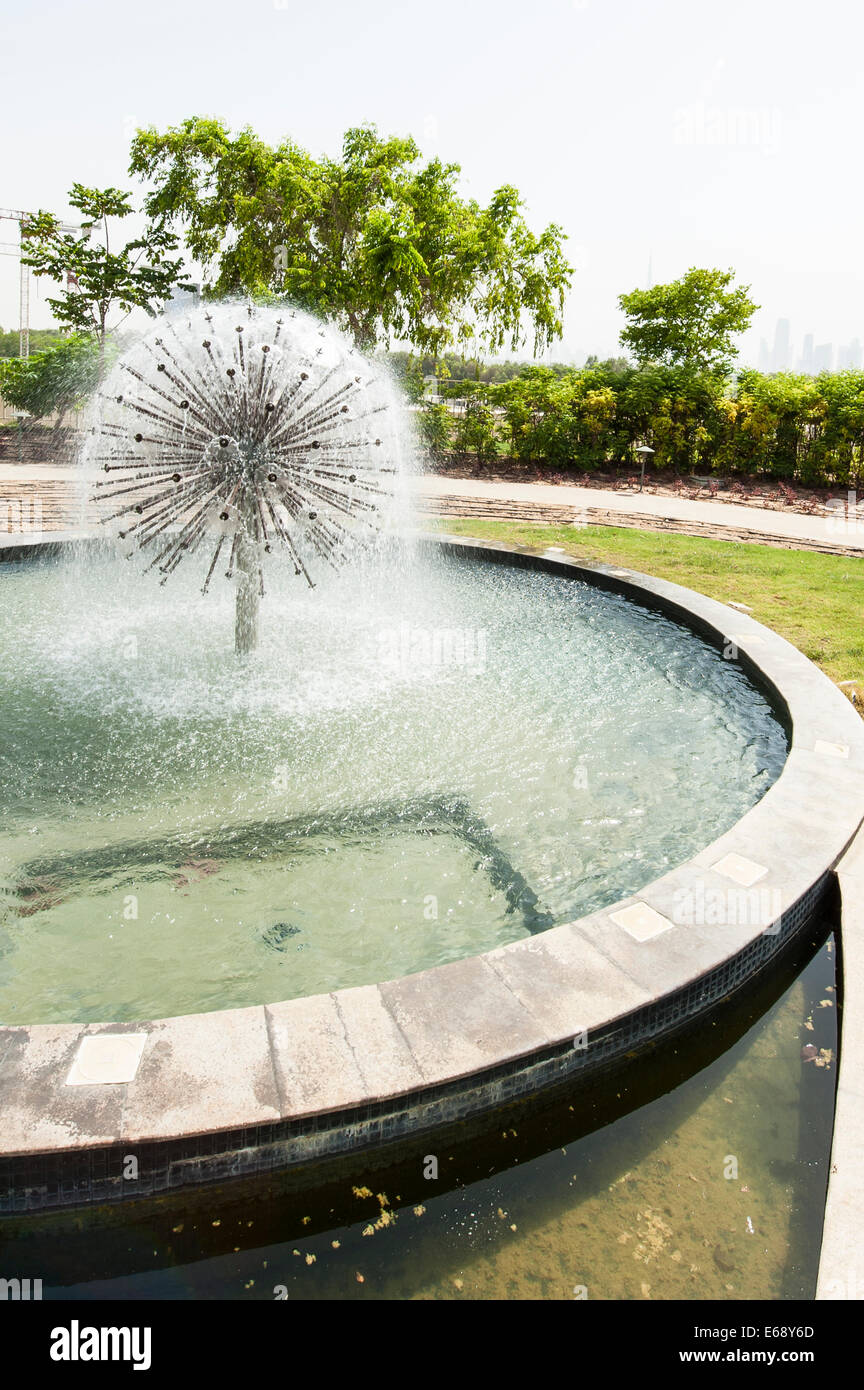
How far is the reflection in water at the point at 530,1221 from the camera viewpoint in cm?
285

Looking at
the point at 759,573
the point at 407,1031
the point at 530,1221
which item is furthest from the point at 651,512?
the point at 530,1221

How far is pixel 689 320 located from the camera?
78.9 ft

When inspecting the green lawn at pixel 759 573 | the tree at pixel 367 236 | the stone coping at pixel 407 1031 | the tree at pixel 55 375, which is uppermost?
the tree at pixel 367 236

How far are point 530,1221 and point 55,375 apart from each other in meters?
31.2

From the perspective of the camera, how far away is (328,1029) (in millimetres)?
3412

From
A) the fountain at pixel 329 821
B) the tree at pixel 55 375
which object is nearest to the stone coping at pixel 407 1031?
the fountain at pixel 329 821

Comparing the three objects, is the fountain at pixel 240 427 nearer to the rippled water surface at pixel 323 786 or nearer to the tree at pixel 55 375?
the rippled water surface at pixel 323 786

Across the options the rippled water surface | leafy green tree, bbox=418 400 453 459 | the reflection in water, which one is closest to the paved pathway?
leafy green tree, bbox=418 400 453 459

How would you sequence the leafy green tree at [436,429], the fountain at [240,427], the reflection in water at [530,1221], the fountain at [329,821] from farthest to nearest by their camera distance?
the leafy green tree at [436,429] < the fountain at [240,427] < the fountain at [329,821] < the reflection in water at [530,1221]

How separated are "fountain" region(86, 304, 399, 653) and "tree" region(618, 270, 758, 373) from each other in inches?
769

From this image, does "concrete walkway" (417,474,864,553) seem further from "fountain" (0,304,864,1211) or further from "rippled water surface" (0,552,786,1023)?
"rippled water surface" (0,552,786,1023)

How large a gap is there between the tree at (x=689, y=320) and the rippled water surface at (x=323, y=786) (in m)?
17.8

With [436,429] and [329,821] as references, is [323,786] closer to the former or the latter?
[329,821]
